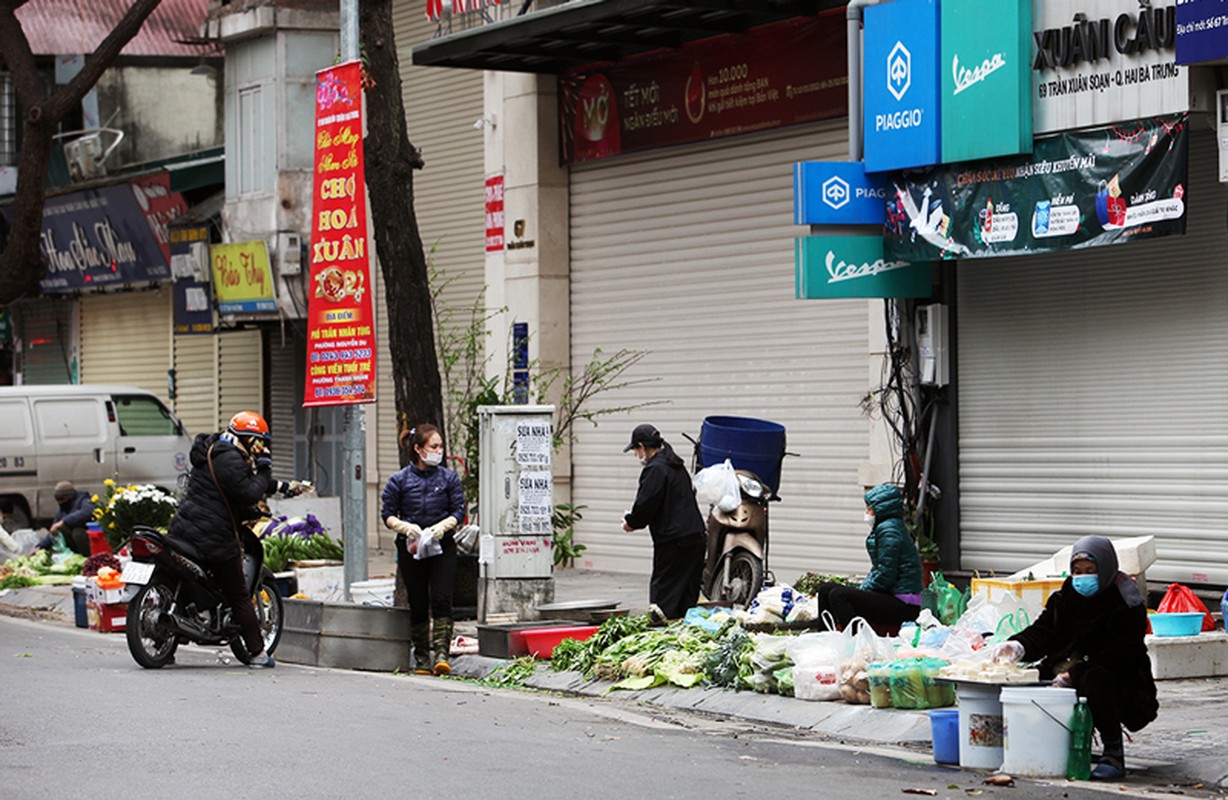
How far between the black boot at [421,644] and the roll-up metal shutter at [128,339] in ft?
56.3

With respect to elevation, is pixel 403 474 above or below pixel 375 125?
below

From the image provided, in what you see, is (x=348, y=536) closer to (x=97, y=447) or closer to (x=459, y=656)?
(x=459, y=656)

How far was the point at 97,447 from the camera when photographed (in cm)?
2425

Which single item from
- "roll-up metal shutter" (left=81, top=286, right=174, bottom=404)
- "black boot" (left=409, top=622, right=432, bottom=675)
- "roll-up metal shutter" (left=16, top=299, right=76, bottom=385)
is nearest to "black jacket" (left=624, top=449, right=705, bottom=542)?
"black boot" (left=409, top=622, right=432, bottom=675)

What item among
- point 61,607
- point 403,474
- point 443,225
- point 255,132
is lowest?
point 61,607

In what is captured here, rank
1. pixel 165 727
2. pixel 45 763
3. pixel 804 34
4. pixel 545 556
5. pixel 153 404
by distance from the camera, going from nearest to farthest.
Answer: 1. pixel 45 763
2. pixel 165 727
3. pixel 545 556
4. pixel 804 34
5. pixel 153 404

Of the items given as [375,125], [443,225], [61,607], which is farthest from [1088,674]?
[443,225]

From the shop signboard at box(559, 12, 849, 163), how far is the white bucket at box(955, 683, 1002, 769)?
8.61 metres

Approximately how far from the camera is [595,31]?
18.1 meters

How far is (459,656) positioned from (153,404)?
12688mm

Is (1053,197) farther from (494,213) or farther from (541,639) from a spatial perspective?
(494,213)

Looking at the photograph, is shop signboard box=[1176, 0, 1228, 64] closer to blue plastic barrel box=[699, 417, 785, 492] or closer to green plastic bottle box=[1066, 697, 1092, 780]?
blue plastic barrel box=[699, 417, 785, 492]

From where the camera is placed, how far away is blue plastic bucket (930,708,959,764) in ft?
29.9

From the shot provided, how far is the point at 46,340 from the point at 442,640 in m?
22.0
